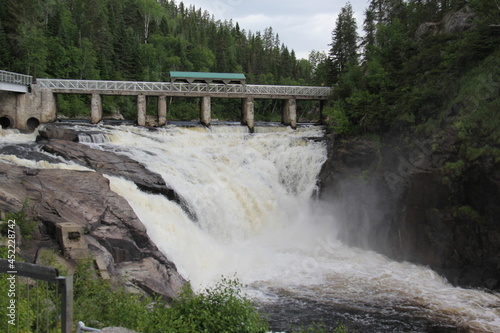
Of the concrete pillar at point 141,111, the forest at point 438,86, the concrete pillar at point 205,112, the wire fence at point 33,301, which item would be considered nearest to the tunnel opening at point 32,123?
the concrete pillar at point 141,111

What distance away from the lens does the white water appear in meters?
15.1

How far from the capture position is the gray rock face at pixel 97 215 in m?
12.9

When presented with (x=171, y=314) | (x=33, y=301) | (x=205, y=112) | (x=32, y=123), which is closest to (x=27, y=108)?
(x=32, y=123)

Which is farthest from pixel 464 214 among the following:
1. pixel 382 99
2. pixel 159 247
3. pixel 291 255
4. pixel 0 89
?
pixel 0 89

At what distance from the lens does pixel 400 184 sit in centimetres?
2042

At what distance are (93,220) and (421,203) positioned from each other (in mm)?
13174

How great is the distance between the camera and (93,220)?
46.3 feet

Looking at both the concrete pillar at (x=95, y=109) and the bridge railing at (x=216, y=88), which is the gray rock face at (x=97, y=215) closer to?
the concrete pillar at (x=95, y=109)

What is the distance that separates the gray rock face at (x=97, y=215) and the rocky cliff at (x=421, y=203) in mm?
10674

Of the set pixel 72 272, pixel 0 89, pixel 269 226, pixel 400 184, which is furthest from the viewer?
pixel 0 89

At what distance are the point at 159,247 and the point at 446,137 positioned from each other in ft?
40.9

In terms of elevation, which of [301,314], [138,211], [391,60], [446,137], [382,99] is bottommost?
[301,314]

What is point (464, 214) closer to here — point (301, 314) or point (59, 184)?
point (301, 314)

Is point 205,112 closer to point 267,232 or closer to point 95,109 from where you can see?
point 95,109
